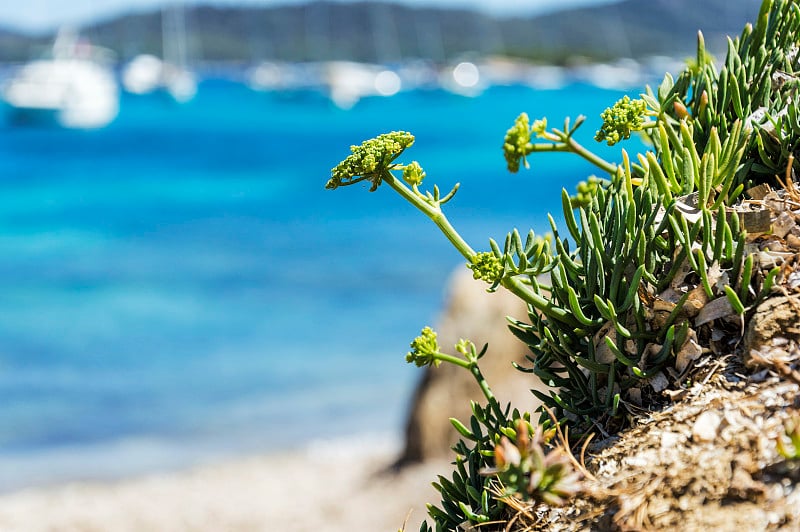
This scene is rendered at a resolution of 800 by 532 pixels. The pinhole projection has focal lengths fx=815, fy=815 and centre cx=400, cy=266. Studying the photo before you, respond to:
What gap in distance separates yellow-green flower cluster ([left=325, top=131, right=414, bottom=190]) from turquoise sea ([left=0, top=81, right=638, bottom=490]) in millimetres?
9385

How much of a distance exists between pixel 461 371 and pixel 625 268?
6.10m

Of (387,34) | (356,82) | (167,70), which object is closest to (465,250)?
(356,82)

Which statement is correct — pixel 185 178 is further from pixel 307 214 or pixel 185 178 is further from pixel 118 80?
pixel 118 80

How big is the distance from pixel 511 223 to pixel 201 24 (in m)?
114

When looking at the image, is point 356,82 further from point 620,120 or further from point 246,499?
point 620,120

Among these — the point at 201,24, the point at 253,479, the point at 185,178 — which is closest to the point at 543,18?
the point at 201,24

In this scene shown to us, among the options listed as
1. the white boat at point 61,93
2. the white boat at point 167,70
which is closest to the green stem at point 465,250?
the white boat at point 61,93

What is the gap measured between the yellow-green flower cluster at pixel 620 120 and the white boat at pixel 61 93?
174 feet

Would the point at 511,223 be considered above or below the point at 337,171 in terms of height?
above

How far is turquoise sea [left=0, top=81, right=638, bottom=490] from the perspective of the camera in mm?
11219

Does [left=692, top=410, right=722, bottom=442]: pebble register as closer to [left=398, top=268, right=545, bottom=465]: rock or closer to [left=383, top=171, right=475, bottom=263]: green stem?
[left=383, top=171, right=475, bottom=263]: green stem

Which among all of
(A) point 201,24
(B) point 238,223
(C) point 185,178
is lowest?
(B) point 238,223

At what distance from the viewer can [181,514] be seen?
327 inches

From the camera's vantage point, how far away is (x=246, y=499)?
8641 mm
